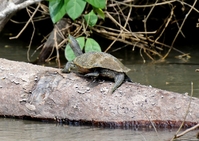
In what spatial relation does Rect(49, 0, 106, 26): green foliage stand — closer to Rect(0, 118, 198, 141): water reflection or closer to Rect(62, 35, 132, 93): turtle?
Rect(62, 35, 132, 93): turtle

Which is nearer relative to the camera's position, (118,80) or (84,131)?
(84,131)

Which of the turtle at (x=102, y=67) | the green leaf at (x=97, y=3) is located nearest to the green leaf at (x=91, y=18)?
the green leaf at (x=97, y=3)

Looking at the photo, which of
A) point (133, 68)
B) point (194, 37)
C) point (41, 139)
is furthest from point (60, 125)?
point (194, 37)

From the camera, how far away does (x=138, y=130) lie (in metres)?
3.82

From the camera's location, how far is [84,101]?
404cm

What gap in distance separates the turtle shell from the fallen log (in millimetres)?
133

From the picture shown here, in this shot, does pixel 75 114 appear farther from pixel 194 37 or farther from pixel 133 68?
pixel 194 37

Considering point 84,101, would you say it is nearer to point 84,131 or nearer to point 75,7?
point 84,131

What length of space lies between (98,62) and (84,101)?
1.08 ft

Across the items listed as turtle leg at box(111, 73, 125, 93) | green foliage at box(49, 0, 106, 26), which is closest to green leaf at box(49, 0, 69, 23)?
green foliage at box(49, 0, 106, 26)

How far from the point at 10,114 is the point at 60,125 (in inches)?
18.9

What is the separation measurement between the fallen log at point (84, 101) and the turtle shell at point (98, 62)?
0.13 metres

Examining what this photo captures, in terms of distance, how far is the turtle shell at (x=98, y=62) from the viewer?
13.4 feet

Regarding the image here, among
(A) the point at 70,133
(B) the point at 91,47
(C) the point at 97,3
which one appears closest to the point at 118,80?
(A) the point at 70,133
